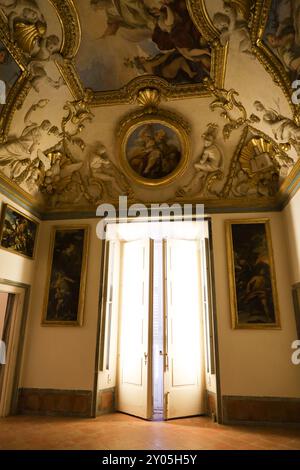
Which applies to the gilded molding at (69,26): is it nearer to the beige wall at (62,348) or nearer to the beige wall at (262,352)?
the beige wall at (62,348)

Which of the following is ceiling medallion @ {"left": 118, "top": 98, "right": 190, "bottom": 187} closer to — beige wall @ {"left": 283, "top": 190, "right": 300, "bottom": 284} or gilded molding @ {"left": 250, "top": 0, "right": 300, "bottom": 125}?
gilded molding @ {"left": 250, "top": 0, "right": 300, "bottom": 125}

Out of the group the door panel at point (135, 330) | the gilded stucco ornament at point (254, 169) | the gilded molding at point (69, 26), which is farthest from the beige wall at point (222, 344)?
the gilded molding at point (69, 26)

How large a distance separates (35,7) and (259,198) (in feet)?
19.0

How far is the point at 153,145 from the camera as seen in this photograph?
7680 mm

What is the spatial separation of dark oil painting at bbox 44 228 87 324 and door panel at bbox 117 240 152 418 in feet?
4.05

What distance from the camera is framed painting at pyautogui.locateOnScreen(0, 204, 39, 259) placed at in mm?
6914

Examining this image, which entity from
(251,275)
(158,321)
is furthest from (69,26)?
(158,321)

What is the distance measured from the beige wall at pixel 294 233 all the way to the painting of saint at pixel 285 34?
250 centimetres

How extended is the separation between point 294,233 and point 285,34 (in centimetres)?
374

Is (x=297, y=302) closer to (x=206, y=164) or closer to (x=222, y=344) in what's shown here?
(x=222, y=344)

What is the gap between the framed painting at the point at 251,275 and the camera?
697 cm

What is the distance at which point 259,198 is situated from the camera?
25.2ft
